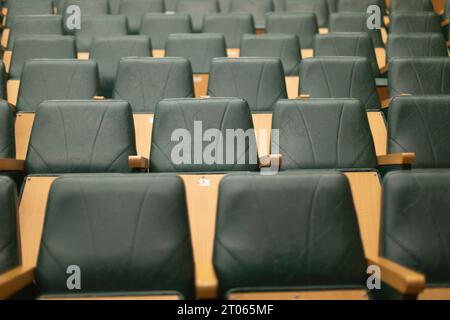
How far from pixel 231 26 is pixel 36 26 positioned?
276mm

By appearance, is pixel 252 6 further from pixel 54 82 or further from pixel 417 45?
pixel 54 82

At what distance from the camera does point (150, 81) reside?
51cm

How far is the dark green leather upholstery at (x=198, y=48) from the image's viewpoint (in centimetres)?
62

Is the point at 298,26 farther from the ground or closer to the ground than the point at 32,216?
farther from the ground

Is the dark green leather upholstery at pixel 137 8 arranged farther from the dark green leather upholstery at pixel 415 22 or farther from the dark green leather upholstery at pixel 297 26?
the dark green leather upholstery at pixel 415 22

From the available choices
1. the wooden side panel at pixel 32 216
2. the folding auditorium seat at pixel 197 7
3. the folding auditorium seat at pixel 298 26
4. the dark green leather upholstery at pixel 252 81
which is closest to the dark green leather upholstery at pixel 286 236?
the wooden side panel at pixel 32 216

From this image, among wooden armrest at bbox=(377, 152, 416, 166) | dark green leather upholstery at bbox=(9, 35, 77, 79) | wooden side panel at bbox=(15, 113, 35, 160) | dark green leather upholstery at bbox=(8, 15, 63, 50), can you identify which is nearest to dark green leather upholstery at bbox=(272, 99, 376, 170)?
wooden armrest at bbox=(377, 152, 416, 166)

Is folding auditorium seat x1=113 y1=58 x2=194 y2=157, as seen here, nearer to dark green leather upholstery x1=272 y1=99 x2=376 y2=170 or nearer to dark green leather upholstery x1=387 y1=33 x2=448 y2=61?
dark green leather upholstery x1=272 y1=99 x2=376 y2=170

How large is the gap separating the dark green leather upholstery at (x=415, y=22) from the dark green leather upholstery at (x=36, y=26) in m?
0.49

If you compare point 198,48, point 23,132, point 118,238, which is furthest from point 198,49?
point 118,238

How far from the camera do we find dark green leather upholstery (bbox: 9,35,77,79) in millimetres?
608

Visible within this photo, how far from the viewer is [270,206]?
0.28 meters

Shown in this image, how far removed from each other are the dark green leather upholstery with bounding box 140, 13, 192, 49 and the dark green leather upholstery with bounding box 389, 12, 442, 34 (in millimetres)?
300
